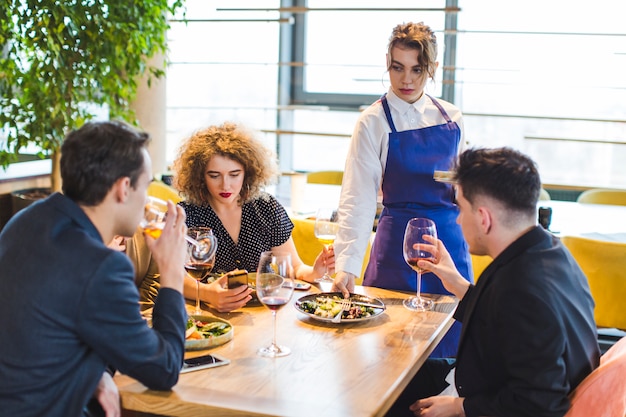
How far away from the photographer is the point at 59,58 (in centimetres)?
486

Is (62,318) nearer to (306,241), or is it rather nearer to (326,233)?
(326,233)

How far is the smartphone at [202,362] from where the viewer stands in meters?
1.95

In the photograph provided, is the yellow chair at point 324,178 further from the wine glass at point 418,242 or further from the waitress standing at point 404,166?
the wine glass at point 418,242

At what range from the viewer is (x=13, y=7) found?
471 centimetres

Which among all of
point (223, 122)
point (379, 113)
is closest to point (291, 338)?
point (379, 113)

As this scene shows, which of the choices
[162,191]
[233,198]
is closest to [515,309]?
[233,198]

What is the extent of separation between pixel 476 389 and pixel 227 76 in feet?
17.8

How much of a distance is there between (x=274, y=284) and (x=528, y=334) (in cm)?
63

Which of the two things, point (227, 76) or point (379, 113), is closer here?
point (379, 113)

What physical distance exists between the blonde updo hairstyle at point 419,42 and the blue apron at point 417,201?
7.8 inches

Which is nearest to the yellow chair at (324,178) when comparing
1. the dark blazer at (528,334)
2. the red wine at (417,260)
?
the red wine at (417,260)

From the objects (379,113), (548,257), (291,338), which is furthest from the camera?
(379,113)

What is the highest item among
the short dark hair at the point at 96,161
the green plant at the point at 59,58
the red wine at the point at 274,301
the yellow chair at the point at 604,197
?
the green plant at the point at 59,58

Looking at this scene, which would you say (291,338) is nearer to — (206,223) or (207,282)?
(207,282)
